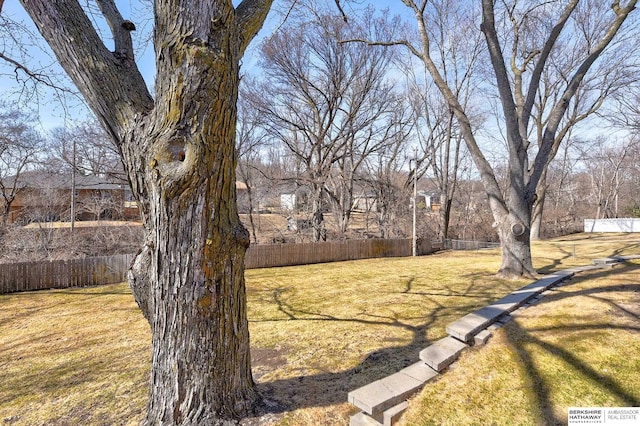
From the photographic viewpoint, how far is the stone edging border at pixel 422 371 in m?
1.96

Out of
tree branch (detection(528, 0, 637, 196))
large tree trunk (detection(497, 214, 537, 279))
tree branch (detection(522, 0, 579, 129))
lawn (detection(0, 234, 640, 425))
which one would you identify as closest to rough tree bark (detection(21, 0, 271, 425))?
lawn (detection(0, 234, 640, 425))

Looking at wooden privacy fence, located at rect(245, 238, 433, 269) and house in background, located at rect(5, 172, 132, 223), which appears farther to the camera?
house in background, located at rect(5, 172, 132, 223)

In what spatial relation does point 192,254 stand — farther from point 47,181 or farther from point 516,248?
point 47,181

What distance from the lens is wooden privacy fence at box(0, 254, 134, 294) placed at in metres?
7.30

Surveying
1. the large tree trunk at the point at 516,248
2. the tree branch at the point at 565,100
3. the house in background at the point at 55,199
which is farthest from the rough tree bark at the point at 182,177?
the house in background at the point at 55,199

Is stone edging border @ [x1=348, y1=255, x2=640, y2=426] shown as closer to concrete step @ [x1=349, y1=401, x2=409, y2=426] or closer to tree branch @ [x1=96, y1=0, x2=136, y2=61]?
concrete step @ [x1=349, y1=401, x2=409, y2=426]

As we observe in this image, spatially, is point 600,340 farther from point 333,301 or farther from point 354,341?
point 333,301

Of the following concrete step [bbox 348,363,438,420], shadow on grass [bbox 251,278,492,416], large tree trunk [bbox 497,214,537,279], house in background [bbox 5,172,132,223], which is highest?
house in background [bbox 5,172,132,223]

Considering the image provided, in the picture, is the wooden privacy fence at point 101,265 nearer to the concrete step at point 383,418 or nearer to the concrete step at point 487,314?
the concrete step at point 487,314

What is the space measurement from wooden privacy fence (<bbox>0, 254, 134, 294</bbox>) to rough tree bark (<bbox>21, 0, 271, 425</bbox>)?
25.9 feet

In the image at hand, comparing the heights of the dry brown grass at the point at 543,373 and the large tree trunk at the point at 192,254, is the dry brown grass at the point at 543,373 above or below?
below

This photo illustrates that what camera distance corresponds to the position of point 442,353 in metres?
2.57

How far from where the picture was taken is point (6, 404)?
259 centimetres

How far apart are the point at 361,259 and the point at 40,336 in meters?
9.83
